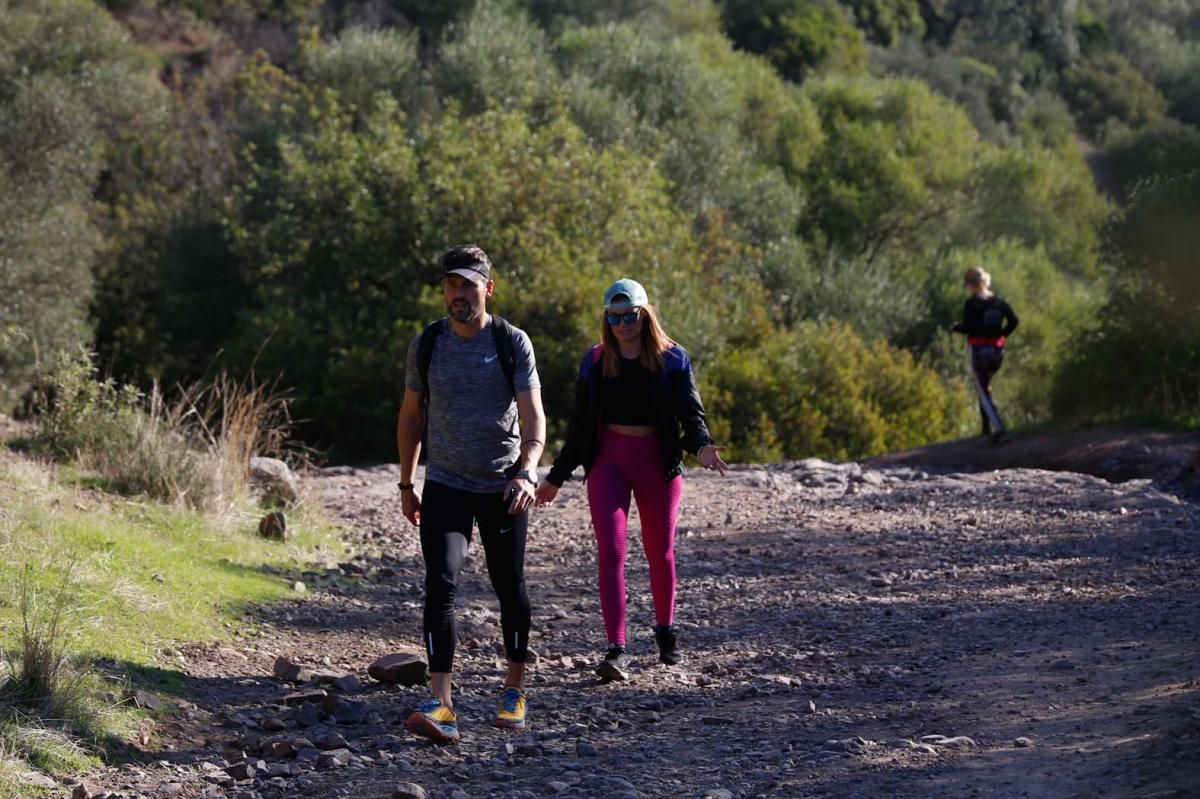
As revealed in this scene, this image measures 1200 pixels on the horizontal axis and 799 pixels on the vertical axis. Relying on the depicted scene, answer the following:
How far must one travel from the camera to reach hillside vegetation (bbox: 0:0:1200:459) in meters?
23.0

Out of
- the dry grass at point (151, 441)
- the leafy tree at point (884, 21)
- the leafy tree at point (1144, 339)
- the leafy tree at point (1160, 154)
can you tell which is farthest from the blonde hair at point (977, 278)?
the leafy tree at point (884, 21)

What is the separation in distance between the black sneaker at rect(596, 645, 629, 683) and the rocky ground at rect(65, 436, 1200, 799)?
0.06 meters

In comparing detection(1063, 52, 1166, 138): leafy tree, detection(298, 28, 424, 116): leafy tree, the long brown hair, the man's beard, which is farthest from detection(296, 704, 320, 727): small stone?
detection(1063, 52, 1166, 138): leafy tree

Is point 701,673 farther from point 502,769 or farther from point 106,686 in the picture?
point 106,686

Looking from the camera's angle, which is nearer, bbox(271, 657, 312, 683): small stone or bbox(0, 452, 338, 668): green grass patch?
bbox(271, 657, 312, 683): small stone

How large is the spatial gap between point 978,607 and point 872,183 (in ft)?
102

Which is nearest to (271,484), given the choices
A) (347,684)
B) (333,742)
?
(347,684)

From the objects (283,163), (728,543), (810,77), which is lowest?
(728,543)

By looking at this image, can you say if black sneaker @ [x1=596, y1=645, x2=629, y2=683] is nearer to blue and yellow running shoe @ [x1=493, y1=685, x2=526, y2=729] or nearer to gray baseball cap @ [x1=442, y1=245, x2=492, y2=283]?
blue and yellow running shoe @ [x1=493, y1=685, x2=526, y2=729]

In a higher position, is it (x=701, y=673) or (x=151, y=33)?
(x=151, y=33)

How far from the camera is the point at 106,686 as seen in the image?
6129 mm

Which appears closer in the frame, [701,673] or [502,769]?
[502,769]

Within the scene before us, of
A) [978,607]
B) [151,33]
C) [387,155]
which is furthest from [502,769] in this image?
[151,33]

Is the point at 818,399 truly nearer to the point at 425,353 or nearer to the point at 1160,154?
the point at 1160,154
